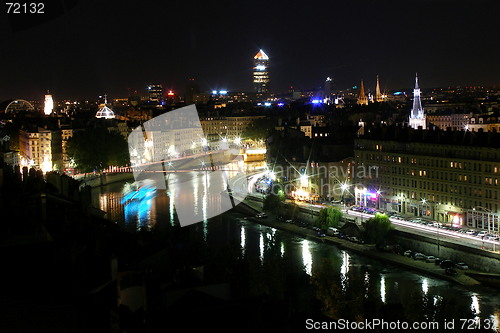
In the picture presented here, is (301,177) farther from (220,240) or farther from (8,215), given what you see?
(8,215)

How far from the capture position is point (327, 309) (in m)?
7.38

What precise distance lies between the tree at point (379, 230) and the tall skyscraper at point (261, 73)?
58963 mm

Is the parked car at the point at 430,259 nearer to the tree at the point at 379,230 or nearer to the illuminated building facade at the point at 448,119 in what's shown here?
the tree at the point at 379,230

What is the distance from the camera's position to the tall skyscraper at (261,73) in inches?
2741

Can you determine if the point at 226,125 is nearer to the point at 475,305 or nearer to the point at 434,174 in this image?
the point at 434,174

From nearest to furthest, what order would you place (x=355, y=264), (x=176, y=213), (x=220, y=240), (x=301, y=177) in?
(x=355, y=264), (x=220, y=240), (x=176, y=213), (x=301, y=177)

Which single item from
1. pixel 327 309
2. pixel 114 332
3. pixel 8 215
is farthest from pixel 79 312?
pixel 327 309

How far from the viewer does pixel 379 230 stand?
1131 centimetres

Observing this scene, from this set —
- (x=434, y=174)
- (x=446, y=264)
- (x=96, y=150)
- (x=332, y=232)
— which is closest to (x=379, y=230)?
(x=332, y=232)

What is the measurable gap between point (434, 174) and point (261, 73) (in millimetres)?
58499

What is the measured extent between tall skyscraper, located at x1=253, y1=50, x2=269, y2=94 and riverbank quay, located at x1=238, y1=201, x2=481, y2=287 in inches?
2224

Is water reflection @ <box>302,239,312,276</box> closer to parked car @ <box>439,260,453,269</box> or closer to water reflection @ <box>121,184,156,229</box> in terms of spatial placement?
parked car @ <box>439,260,453,269</box>

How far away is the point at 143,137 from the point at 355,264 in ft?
61.7

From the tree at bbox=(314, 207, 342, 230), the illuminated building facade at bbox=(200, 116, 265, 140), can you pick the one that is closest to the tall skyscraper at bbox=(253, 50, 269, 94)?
the illuminated building facade at bbox=(200, 116, 265, 140)
